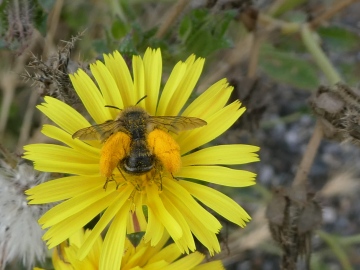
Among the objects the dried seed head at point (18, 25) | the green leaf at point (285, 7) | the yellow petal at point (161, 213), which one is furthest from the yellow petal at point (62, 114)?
the green leaf at point (285, 7)

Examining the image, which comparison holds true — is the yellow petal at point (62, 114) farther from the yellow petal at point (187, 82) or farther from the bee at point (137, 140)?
the yellow petal at point (187, 82)

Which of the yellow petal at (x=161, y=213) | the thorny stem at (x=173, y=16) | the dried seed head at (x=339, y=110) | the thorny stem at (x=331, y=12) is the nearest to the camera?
the yellow petal at (x=161, y=213)

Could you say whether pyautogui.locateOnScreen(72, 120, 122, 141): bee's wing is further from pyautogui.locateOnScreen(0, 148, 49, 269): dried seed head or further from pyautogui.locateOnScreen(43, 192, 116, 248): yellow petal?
pyautogui.locateOnScreen(0, 148, 49, 269): dried seed head

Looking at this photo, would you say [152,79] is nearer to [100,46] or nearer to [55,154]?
[55,154]

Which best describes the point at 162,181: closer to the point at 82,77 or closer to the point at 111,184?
the point at 111,184

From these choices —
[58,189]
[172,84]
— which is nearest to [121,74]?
[172,84]

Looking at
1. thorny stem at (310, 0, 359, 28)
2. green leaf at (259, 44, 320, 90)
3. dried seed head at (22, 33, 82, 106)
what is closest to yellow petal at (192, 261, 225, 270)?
dried seed head at (22, 33, 82, 106)
